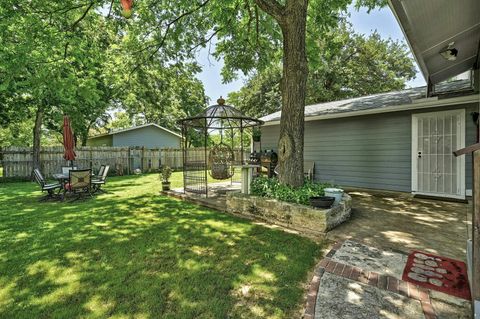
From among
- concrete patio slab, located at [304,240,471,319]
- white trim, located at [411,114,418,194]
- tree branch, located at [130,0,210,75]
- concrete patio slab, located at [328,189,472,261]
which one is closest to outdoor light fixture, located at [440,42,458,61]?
white trim, located at [411,114,418,194]

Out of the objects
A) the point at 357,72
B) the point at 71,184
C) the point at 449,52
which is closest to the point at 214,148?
the point at 71,184

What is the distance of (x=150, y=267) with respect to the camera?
3018mm

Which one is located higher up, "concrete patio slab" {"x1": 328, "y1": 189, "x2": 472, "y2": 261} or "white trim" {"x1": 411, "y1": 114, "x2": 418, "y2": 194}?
"white trim" {"x1": 411, "y1": 114, "x2": 418, "y2": 194}

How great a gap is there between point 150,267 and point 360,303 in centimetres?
241

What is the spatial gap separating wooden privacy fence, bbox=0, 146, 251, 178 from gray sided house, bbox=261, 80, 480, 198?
20.5 ft

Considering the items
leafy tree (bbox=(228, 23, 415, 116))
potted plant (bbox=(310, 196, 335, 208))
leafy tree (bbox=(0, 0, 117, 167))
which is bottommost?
potted plant (bbox=(310, 196, 335, 208))

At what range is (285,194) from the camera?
462 cm

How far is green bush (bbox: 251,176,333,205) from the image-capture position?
176 inches

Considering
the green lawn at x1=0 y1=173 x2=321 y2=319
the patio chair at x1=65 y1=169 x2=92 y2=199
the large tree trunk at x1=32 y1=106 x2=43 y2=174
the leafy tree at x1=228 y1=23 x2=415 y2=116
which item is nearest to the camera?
the green lawn at x1=0 y1=173 x2=321 y2=319

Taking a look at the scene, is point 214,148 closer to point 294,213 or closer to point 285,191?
point 285,191

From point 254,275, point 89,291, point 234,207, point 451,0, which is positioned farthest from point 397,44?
point 89,291

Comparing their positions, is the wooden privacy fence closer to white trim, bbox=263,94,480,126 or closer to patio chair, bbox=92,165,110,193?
patio chair, bbox=92,165,110,193

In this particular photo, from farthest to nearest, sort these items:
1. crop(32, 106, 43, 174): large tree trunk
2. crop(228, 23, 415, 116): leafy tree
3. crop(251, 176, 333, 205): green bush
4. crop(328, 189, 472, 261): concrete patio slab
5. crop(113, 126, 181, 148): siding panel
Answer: crop(228, 23, 415, 116): leafy tree → crop(113, 126, 181, 148): siding panel → crop(32, 106, 43, 174): large tree trunk → crop(251, 176, 333, 205): green bush → crop(328, 189, 472, 261): concrete patio slab

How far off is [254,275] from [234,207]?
8.38 feet
